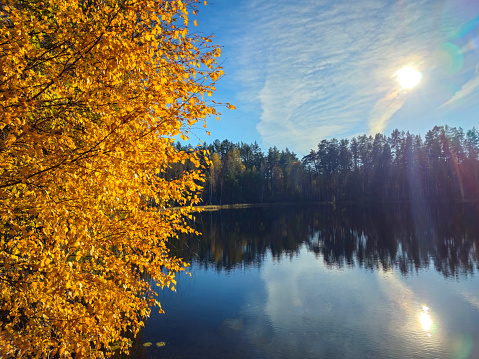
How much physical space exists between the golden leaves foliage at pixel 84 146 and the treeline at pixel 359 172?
7566cm

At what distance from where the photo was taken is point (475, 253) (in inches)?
924

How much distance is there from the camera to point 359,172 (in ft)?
335

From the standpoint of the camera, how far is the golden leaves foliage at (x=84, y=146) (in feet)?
12.1

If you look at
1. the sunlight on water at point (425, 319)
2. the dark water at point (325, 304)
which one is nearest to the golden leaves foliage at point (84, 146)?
the dark water at point (325, 304)

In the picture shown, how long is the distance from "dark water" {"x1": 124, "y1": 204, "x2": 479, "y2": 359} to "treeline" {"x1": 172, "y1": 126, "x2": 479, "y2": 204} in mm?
59467

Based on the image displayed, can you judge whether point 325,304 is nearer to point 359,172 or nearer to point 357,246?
point 357,246

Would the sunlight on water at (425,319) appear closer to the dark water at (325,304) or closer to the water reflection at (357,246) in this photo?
the dark water at (325,304)

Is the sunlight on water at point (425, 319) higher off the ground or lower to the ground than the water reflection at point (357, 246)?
lower

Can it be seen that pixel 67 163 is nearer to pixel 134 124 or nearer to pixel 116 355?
pixel 134 124

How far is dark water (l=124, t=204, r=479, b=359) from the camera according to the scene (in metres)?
11.0

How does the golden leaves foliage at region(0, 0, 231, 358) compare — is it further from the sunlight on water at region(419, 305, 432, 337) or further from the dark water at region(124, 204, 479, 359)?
the sunlight on water at region(419, 305, 432, 337)

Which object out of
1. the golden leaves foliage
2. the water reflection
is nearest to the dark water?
the water reflection

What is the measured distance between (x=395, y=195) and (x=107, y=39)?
102525 millimetres

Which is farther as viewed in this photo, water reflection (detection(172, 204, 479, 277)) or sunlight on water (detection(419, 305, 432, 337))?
water reflection (detection(172, 204, 479, 277))
